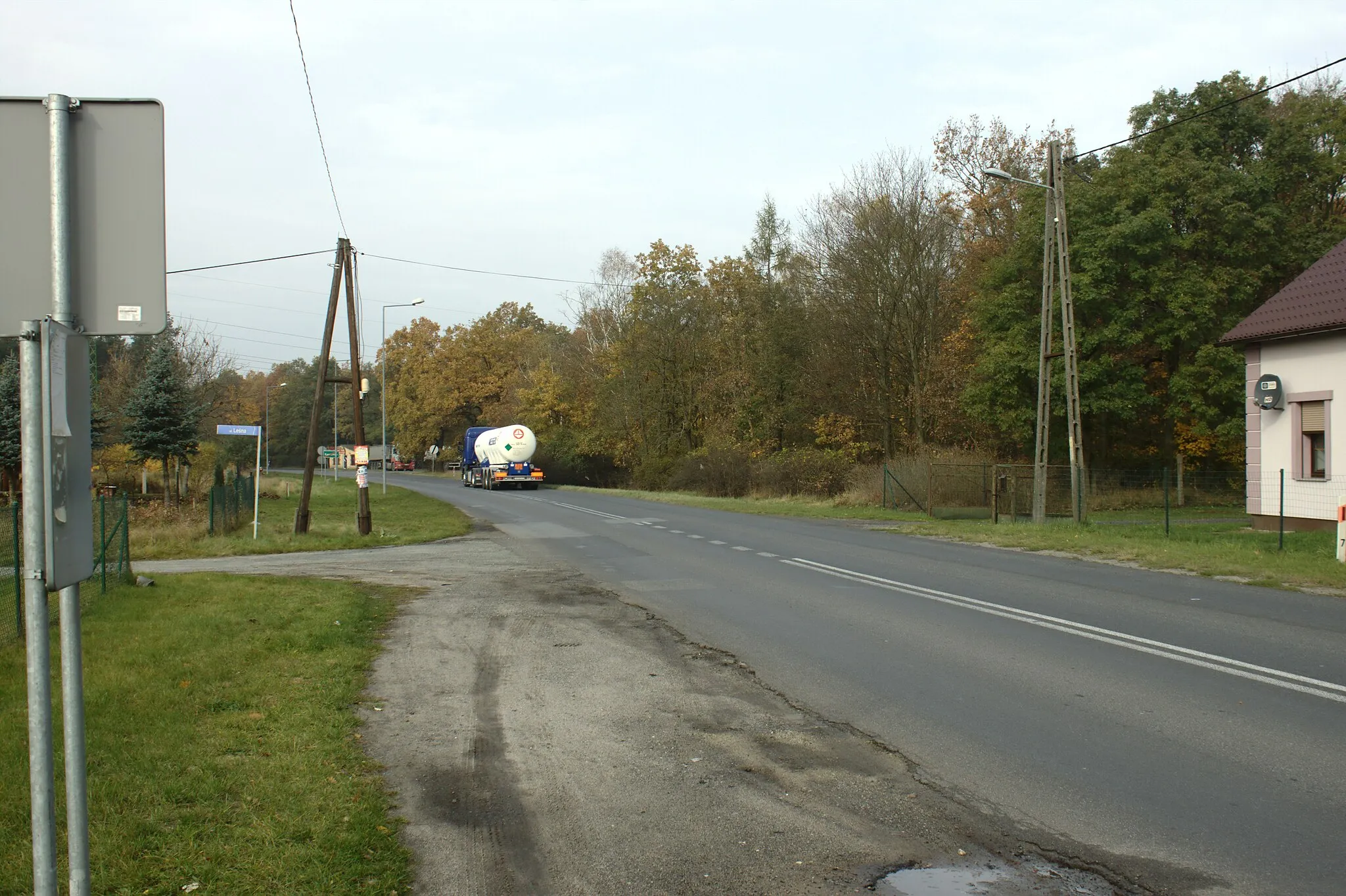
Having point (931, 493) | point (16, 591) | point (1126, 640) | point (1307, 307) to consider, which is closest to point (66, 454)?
point (16, 591)

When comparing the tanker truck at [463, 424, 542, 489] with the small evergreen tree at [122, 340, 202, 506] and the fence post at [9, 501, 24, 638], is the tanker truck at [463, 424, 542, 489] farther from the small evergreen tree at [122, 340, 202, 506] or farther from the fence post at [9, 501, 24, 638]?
the fence post at [9, 501, 24, 638]

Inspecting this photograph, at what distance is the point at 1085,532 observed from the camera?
70.6 feet

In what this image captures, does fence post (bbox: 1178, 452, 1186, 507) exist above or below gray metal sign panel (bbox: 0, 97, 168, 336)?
below

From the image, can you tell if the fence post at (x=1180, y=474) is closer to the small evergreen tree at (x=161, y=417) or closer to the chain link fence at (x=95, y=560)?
the chain link fence at (x=95, y=560)

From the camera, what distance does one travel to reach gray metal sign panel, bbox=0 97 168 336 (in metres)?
3.07

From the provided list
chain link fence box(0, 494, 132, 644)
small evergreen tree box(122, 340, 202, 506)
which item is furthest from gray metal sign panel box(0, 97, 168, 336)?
small evergreen tree box(122, 340, 202, 506)

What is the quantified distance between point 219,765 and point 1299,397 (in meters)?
25.5

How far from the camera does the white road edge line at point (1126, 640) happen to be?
25.5 feet

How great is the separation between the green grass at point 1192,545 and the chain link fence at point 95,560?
14.6 meters

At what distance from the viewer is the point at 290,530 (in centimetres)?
2633

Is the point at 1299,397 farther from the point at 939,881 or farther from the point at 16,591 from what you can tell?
the point at 16,591

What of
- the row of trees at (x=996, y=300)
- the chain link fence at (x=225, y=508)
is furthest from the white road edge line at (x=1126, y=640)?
the row of trees at (x=996, y=300)

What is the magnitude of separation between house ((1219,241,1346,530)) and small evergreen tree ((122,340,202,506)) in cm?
3103

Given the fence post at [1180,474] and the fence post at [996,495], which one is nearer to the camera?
the fence post at [996,495]
